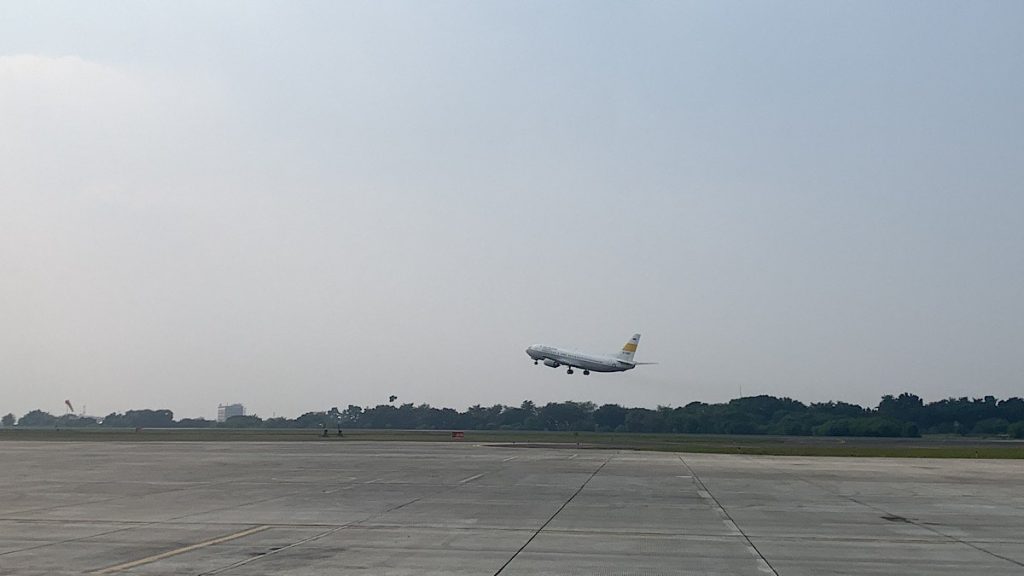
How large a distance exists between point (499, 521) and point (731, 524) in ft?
19.2

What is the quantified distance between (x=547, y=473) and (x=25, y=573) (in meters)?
27.9

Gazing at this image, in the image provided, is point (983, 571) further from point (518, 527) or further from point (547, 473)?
point (547, 473)

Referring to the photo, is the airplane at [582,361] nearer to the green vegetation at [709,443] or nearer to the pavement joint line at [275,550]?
the green vegetation at [709,443]

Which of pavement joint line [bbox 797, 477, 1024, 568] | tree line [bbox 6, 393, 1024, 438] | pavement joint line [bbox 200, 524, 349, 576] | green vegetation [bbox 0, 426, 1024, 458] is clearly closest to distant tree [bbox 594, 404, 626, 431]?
tree line [bbox 6, 393, 1024, 438]

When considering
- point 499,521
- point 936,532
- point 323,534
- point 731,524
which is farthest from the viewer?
point 499,521

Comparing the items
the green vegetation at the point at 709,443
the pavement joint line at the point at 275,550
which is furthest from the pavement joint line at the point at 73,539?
the green vegetation at the point at 709,443

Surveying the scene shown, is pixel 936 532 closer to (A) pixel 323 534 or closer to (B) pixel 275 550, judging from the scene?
(A) pixel 323 534

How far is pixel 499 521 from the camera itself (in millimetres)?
22703

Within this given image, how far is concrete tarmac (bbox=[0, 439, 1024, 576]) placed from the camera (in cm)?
1642

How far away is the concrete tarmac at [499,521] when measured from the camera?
16422 millimetres

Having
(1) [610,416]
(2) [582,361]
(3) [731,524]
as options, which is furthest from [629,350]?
(3) [731,524]

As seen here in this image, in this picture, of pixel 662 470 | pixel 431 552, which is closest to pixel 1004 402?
pixel 662 470

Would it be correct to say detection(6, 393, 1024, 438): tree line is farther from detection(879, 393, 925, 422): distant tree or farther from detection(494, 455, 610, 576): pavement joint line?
detection(494, 455, 610, 576): pavement joint line

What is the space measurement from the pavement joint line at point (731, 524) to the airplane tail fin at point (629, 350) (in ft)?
282
